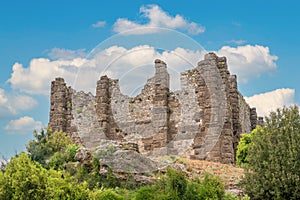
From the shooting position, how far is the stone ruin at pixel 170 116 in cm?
2184

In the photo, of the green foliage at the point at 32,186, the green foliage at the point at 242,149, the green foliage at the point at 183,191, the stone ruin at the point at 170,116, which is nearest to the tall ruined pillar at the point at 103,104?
the stone ruin at the point at 170,116

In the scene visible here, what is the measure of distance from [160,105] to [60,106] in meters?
6.06

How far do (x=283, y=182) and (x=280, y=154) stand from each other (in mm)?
947

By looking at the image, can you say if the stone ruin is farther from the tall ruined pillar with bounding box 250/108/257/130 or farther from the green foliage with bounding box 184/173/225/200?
the green foliage with bounding box 184/173/225/200

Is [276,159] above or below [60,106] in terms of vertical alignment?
below

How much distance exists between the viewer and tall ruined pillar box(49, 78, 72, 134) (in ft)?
84.7

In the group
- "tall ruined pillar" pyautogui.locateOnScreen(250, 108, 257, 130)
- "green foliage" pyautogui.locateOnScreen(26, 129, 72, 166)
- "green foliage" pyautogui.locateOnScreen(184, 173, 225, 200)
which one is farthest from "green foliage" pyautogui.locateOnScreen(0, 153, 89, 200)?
"tall ruined pillar" pyautogui.locateOnScreen(250, 108, 257, 130)

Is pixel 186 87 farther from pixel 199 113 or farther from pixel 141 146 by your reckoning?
pixel 141 146

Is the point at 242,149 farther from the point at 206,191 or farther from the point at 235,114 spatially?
the point at 206,191

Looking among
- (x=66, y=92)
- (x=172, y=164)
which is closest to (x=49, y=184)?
(x=172, y=164)

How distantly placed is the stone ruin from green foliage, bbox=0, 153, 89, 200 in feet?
27.5

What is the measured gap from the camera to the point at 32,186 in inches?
470

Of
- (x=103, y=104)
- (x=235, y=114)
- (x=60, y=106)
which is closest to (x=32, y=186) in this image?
(x=103, y=104)

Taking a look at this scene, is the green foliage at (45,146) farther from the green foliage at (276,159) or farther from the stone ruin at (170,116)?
the green foliage at (276,159)
